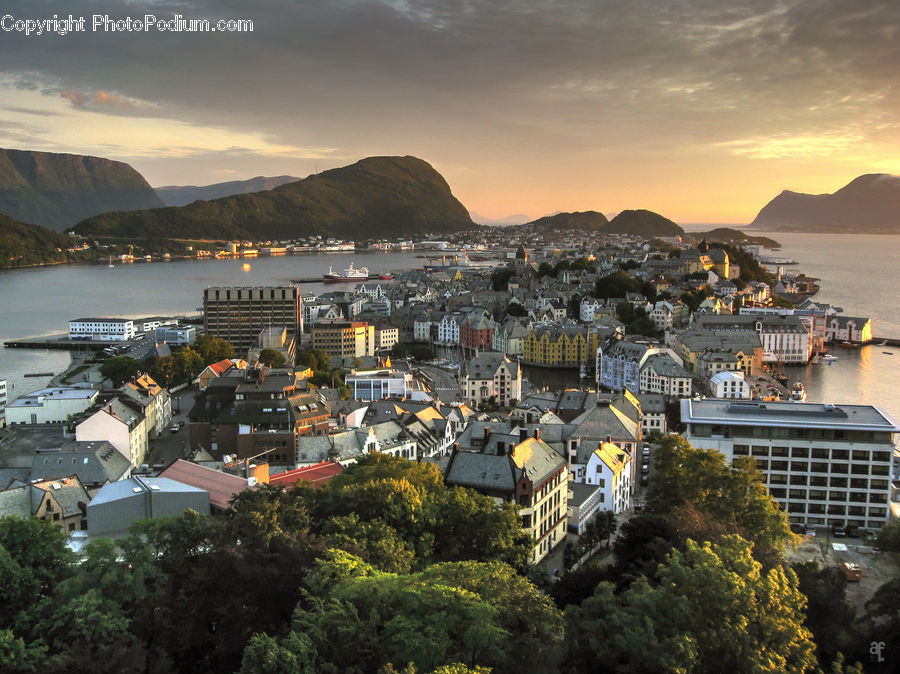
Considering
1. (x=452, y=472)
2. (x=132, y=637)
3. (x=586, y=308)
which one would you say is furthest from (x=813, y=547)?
(x=586, y=308)

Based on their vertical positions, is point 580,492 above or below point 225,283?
below

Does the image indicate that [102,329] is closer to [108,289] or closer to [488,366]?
[488,366]

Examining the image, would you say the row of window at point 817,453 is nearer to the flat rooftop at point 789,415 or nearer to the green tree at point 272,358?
the flat rooftop at point 789,415

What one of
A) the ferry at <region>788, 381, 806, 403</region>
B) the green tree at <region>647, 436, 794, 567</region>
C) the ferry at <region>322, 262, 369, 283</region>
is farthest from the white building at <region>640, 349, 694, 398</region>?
the ferry at <region>322, 262, 369, 283</region>

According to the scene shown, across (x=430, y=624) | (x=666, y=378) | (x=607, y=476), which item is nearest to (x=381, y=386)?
(x=666, y=378)

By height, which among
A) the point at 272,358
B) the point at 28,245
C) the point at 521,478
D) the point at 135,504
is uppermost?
the point at 28,245

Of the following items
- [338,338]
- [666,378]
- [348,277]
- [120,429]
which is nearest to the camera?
[120,429]

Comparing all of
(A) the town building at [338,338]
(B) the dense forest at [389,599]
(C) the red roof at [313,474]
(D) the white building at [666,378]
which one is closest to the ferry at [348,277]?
(A) the town building at [338,338]

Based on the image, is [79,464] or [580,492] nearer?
[580,492]
